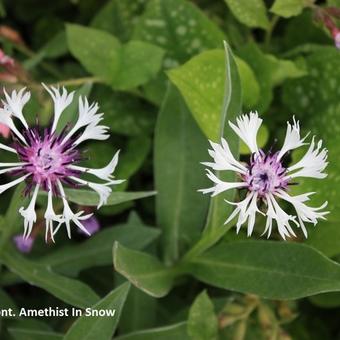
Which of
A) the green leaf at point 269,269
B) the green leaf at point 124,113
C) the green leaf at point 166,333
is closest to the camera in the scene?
the green leaf at point 269,269

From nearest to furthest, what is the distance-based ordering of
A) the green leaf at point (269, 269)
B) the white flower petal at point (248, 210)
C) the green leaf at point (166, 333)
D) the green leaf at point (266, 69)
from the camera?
the white flower petal at point (248, 210)
the green leaf at point (269, 269)
the green leaf at point (166, 333)
the green leaf at point (266, 69)

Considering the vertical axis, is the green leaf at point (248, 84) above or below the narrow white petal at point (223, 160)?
above

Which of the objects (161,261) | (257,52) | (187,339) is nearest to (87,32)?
(257,52)

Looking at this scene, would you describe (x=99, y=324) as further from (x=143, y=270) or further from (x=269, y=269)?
(x=269, y=269)

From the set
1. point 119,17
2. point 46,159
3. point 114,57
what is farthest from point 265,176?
point 119,17

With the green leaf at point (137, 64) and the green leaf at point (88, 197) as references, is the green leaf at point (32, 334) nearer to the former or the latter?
the green leaf at point (88, 197)

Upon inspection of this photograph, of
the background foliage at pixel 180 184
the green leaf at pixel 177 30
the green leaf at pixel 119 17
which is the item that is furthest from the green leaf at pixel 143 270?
the green leaf at pixel 119 17

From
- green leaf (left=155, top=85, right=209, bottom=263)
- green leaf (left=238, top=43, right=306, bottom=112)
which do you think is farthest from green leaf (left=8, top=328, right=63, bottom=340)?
green leaf (left=238, top=43, right=306, bottom=112)
